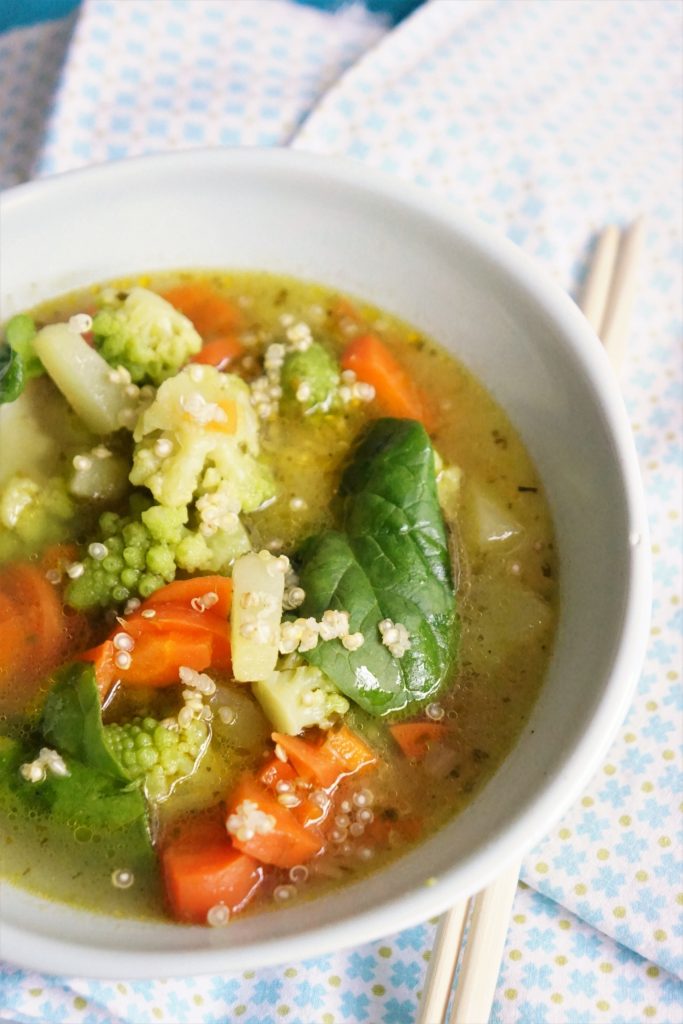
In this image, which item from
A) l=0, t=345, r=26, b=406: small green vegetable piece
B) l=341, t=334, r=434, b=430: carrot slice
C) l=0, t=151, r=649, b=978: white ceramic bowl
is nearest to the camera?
l=0, t=151, r=649, b=978: white ceramic bowl

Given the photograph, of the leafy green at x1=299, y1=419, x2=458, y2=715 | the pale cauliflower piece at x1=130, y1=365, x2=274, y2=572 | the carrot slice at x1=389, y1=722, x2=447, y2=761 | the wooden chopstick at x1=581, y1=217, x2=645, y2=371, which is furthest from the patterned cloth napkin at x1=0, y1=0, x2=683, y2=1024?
the pale cauliflower piece at x1=130, y1=365, x2=274, y2=572

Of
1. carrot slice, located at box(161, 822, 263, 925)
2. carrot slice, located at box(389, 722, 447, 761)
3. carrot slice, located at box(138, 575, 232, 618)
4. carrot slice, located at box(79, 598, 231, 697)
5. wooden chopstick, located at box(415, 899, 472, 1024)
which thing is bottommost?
wooden chopstick, located at box(415, 899, 472, 1024)

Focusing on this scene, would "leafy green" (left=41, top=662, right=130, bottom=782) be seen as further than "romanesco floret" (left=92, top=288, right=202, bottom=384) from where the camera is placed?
No

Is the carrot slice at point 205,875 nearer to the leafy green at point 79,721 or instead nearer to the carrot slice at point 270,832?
the carrot slice at point 270,832

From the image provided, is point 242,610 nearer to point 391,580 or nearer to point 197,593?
point 197,593

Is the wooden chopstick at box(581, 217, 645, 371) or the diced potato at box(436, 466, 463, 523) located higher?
the wooden chopstick at box(581, 217, 645, 371)

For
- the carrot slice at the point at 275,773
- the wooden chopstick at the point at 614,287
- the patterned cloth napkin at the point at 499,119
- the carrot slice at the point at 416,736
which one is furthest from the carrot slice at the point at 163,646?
the wooden chopstick at the point at 614,287

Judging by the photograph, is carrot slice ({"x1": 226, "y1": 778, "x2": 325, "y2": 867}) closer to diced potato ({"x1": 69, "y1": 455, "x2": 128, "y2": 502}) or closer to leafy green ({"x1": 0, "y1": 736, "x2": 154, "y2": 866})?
leafy green ({"x1": 0, "y1": 736, "x2": 154, "y2": 866})
